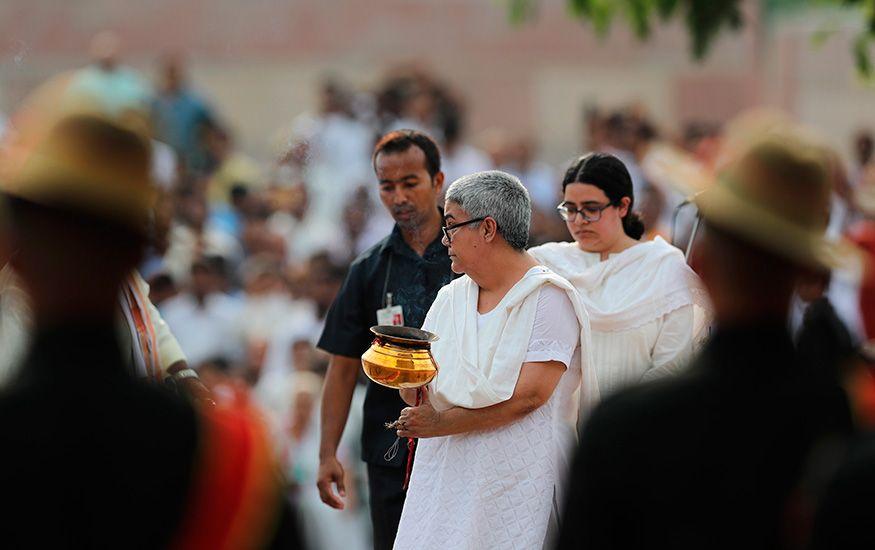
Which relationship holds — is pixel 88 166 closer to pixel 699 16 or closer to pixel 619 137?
pixel 699 16

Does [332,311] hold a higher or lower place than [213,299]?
higher

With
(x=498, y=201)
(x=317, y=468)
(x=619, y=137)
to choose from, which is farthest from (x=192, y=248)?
(x=498, y=201)

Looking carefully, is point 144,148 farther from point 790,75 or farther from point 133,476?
point 790,75

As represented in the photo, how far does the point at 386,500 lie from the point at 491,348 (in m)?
1.14

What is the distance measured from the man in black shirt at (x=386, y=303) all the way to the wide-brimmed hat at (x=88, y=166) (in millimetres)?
3591

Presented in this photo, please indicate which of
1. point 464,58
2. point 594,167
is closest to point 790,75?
point 464,58

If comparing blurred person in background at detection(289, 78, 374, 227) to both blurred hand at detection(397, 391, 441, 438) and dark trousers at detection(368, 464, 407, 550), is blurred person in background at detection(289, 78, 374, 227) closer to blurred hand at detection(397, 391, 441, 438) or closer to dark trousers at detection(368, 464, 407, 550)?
dark trousers at detection(368, 464, 407, 550)

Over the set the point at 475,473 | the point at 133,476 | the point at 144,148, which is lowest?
the point at 475,473

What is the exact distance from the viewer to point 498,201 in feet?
18.4

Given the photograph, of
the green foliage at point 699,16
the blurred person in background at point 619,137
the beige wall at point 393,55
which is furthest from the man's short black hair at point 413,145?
the beige wall at point 393,55

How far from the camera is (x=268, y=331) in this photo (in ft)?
39.2

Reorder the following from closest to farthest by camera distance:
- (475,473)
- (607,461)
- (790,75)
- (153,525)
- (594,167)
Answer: (153,525)
(607,461)
(475,473)
(594,167)
(790,75)

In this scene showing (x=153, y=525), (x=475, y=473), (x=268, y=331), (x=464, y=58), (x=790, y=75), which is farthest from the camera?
(x=464, y=58)

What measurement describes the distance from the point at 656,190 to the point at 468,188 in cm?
699
